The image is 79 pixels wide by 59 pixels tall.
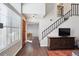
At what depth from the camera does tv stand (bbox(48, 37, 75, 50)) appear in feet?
28.7

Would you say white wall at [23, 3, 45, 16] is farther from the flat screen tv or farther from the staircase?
the flat screen tv

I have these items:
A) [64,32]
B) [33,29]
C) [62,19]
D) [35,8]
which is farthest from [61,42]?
[33,29]

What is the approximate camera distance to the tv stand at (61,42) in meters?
8.74

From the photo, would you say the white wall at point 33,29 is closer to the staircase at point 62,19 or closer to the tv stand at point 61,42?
the staircase at point 62,19

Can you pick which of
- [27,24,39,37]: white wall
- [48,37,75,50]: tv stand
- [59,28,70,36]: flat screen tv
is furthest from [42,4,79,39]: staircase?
[27,24,39,37]: white wall

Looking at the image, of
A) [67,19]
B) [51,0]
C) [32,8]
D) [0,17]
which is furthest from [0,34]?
[67,19]

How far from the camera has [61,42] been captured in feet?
29.1

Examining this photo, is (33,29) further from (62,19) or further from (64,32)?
(64,32)

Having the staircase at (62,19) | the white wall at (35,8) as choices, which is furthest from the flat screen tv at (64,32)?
the white wall at (35,8)

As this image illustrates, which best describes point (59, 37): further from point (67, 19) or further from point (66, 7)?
point (66, 7)

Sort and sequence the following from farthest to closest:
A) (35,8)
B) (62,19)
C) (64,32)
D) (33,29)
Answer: (33,29)
(62,19)
(64,32)
(35,8)

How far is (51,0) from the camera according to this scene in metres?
1.46

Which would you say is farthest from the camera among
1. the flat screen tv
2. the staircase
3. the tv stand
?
the staircase

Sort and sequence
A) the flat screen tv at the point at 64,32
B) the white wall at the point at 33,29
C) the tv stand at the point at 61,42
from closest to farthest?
the tv stand at the point at 61,42 < the flat screen tv at the point at 64,32 < the white wall at the point at 33,29
